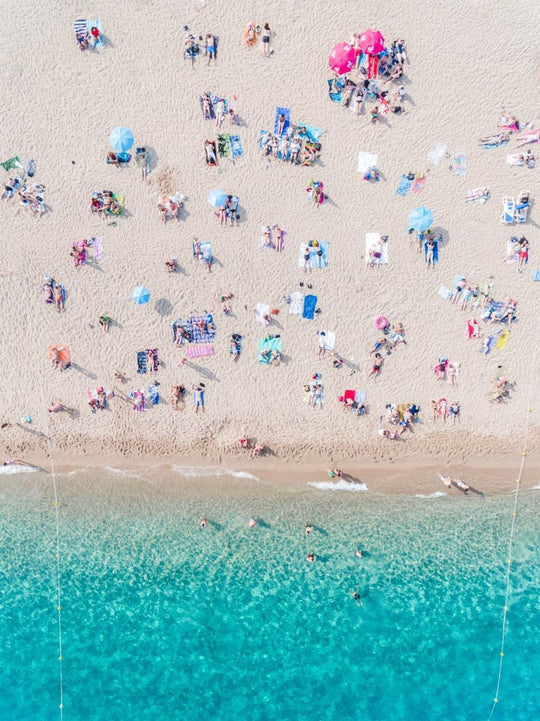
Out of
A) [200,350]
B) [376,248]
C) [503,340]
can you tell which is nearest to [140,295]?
[200,350]

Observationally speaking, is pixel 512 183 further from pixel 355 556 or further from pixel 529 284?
pixel 355 556

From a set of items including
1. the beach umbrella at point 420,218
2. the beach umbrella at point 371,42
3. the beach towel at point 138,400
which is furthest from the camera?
the beach towel at point 138,400

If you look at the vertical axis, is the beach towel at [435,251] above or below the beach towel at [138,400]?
above

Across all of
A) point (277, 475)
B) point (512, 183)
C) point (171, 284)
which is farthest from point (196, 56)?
point (277, 475)

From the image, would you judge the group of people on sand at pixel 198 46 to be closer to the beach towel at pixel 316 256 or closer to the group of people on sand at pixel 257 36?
the group of people on sand at pixel 257 36

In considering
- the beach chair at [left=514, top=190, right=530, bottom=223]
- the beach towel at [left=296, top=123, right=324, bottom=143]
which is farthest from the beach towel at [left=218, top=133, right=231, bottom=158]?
the beach chair at [left=514, top=190, right=530, bottom=223]

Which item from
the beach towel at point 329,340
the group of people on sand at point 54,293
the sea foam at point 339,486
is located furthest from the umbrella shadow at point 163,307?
the sea foam at point 339,486
